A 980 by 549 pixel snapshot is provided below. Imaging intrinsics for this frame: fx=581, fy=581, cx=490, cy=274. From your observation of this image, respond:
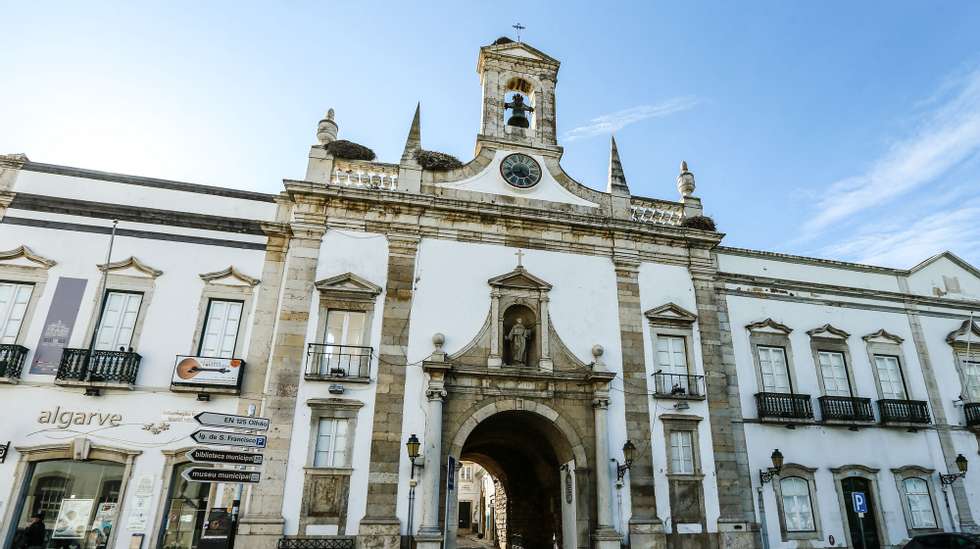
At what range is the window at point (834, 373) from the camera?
16.7 m

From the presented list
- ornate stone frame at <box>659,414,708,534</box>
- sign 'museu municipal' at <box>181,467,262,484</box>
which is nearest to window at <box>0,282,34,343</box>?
sign 'museu municipal' at <box>181,467,262,484</box>

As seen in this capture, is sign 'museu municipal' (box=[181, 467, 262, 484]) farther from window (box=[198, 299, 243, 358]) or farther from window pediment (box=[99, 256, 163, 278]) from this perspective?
window pediment (box=[99, 256, 163, 278])

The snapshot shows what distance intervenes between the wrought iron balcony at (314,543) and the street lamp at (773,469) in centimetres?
1029

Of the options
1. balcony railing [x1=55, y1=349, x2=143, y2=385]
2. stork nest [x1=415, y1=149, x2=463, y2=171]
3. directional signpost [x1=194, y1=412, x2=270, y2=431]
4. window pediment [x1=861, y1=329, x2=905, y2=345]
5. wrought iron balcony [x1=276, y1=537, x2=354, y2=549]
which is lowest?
wrought iron balcony [x1=276, y1=537, x2=354, y2=549]

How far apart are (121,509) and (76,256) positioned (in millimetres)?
5898

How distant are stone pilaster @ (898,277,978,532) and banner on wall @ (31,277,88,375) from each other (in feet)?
75.2

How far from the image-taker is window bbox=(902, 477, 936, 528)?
52.1 feet

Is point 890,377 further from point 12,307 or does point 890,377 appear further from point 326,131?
point 12,307

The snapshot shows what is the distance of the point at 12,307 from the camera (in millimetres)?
13023

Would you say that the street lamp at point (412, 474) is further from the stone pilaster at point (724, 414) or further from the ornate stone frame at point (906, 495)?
the ornate stone frame at point (906, 495)

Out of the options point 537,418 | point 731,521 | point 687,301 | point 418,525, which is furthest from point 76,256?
point 731,521

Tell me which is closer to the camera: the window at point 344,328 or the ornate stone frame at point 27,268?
the ornate stone frame at point 27,268

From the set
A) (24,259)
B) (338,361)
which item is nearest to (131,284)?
(24,259)

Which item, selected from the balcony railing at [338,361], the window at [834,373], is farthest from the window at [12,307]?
the window at [834,373]
